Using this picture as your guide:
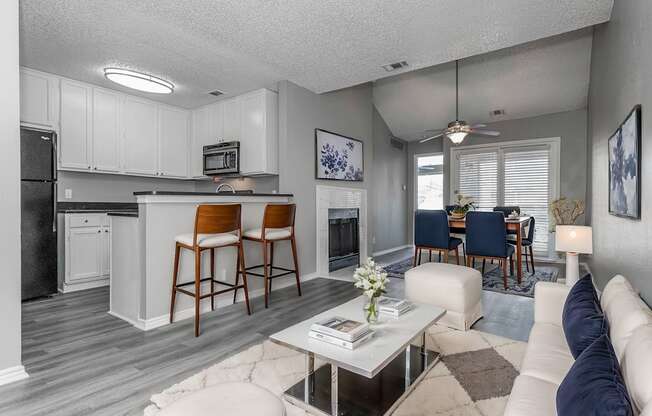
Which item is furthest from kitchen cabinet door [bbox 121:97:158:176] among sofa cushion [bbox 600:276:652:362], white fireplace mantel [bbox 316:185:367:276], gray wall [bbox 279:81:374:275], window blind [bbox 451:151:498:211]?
window blind [bbox 451:151:498:211]

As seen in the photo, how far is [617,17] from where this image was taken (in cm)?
244

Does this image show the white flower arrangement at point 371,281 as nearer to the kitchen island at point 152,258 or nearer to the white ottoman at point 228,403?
the white ottoman at point 228,403

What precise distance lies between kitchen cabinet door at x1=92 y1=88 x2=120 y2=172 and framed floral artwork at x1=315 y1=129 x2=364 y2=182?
106 inches

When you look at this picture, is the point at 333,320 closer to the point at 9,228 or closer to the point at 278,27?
the point at 9,228

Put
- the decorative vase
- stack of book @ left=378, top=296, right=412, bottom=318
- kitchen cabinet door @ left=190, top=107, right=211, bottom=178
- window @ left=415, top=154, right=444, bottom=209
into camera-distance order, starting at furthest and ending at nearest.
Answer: window @ left=415, top=154, right=444, bottom=209
kitchen cabinet door @ left=190, top=107, right=211, bottom=178
stack of book @ left=378, top=296, right=412, bottom=318
the decorative vase

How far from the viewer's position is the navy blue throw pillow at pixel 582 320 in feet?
4.33

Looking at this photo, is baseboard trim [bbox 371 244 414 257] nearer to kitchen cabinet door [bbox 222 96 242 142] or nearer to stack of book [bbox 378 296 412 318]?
kitchen cabinet door [bbox 222 96 242 142]

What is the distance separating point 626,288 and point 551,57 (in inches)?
174

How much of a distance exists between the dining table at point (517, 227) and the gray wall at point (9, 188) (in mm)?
4617

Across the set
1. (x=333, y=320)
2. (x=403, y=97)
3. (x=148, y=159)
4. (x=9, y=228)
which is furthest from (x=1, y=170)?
(x=403, y=97)

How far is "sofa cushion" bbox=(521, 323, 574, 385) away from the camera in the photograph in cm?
140

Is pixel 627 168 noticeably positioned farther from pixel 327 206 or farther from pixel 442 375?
pixel 327 206

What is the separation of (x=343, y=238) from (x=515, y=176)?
3660 millimetres

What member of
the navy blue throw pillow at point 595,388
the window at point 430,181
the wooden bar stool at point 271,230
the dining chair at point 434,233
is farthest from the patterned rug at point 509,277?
Answer: the navy blue throw pillow at point 595,388
